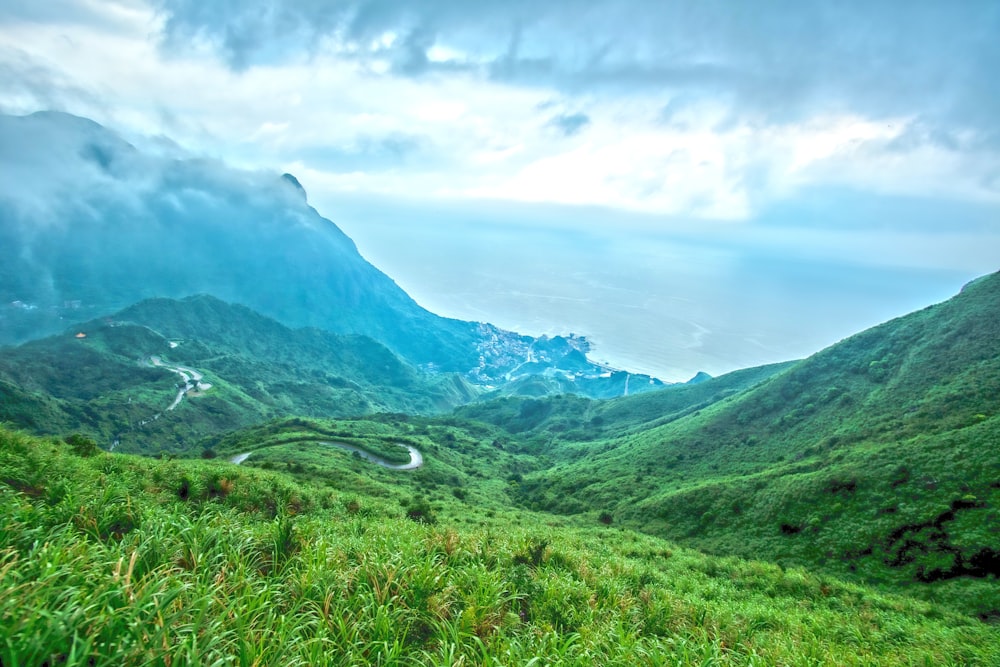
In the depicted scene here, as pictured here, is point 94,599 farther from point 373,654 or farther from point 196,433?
point 196,433

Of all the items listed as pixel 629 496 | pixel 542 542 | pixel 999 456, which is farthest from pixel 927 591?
pixel 629 496

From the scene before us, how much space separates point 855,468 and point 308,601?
38475 mm

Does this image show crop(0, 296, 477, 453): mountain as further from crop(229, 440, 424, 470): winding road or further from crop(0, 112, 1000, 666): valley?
crop(229, 440, 424, 470): winding road

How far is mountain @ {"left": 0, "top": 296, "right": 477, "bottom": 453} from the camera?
8988 centimetres

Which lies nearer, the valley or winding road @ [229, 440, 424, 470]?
the valley

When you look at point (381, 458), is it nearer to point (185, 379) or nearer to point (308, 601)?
point (308, 601)

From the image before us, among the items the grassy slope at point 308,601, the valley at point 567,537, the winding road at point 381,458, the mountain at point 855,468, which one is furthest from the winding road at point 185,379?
the grassy slope at point 308,601

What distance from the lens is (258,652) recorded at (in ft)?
15.4

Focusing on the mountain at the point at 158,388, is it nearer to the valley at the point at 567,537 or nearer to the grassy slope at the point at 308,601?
the valley at the point at 567,537

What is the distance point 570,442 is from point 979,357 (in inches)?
2411

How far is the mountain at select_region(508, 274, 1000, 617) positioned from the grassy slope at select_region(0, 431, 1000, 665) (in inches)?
512

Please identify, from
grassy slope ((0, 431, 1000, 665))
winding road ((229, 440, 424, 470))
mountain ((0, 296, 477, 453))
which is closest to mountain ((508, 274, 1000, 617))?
grassy slope ((0, 431, 1000, 665))

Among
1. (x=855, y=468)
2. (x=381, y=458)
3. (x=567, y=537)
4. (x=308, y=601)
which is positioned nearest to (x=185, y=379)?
(x=381, y=458)

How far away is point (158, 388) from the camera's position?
376 feet
